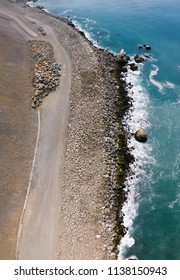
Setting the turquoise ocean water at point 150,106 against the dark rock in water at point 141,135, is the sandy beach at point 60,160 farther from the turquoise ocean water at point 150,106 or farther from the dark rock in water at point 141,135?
the turquoise ocean water at point 150,106

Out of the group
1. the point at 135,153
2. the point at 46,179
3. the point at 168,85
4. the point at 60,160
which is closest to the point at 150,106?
the point at 168,85

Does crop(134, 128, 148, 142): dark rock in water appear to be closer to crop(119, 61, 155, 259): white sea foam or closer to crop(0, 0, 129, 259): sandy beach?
crop(119, 61, 155, 259): white sea foam

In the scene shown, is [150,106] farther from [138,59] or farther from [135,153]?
[138,59]

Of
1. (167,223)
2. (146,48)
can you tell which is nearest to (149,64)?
(146,48)

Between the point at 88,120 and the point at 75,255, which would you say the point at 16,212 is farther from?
the point at 88,120

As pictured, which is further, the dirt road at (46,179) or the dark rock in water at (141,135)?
the dark rock in water at (141,135)

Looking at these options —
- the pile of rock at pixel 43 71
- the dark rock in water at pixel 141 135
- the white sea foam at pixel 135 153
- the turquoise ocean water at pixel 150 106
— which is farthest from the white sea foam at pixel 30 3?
the dark rock in water at pixel 141 135
